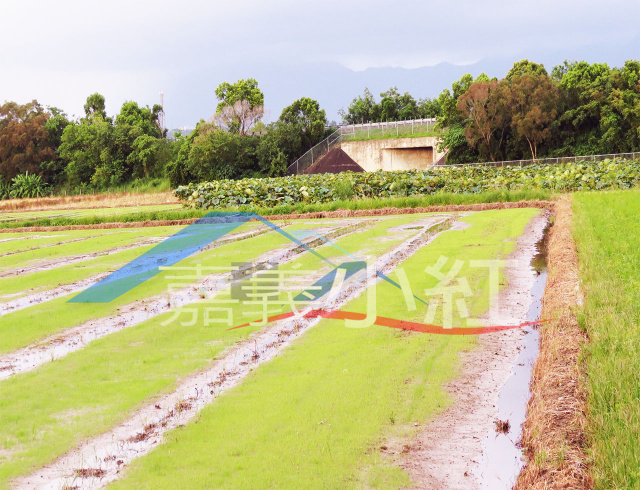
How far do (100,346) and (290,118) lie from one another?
47.1 metres

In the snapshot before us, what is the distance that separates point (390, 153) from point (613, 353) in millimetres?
45863

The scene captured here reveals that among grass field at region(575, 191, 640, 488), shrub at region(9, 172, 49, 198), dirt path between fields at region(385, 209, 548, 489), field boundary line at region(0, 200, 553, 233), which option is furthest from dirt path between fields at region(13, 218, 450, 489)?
shrub at region(9, 172, 49, 198)

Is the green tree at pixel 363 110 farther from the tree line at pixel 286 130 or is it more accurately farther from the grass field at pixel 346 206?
the grass field at pixel 346 206

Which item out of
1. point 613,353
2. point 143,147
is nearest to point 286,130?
point 143,147

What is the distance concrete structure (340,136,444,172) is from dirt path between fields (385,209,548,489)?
42.5 m

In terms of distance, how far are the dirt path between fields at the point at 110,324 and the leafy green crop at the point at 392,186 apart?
1307cm

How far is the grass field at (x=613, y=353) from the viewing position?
3131 mm

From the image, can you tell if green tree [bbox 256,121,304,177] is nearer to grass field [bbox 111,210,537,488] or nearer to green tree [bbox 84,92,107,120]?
green tree [bbox 84,92,107,120]

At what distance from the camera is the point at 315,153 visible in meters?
50.2

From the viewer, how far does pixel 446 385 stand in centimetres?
500

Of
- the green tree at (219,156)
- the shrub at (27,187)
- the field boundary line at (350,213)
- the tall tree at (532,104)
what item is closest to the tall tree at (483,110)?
the tall tree at (532,104)

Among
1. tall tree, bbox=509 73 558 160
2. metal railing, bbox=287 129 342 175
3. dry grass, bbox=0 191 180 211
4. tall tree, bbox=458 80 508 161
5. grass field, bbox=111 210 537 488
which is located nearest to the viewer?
grass field, bbox=111 210 537 488

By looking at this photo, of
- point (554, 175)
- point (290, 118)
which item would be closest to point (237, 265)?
point (554, 175)

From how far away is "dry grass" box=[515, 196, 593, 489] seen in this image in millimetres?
3256
